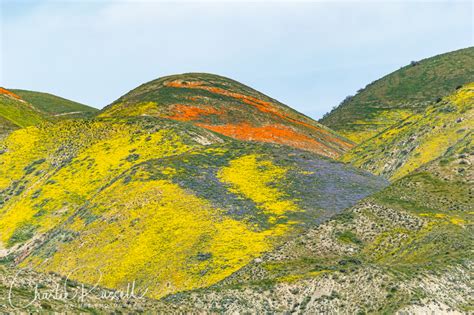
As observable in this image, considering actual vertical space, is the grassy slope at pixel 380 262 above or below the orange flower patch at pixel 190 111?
below

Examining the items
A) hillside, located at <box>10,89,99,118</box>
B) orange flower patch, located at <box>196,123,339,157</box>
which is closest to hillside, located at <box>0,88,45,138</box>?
hillside, located at <box>10,89,99,118</box>

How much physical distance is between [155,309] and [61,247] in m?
25.3

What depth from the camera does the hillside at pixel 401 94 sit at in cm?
15662

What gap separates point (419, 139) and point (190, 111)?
41.5m

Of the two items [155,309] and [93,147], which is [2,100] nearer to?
[93,147]

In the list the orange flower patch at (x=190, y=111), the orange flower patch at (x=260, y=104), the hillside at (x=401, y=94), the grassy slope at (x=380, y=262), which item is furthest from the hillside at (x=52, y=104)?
the grassy slope at (x=380, y=262)

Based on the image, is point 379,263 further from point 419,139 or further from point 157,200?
point 419,139

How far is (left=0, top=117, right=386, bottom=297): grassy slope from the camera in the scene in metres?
47.3

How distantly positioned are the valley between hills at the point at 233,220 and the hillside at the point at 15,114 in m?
35.2

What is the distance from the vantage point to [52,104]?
175 meters

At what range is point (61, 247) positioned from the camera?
52.6m

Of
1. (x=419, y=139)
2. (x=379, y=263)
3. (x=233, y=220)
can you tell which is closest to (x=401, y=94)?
(x=419, y=139)

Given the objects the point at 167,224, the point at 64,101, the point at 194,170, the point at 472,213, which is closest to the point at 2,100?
the point at 64,101

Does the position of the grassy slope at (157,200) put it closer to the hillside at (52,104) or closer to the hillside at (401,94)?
the hillside at (401,94)
